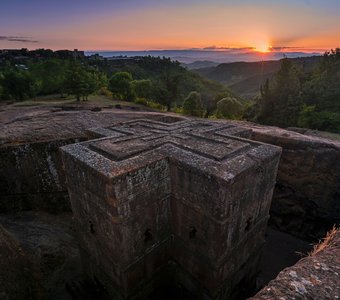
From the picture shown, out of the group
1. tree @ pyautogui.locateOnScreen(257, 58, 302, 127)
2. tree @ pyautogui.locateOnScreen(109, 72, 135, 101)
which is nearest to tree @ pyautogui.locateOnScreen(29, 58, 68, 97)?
tree @ pyautogui.locateOnScreen(109, 72, 135, 101)

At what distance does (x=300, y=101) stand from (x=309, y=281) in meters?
31.2

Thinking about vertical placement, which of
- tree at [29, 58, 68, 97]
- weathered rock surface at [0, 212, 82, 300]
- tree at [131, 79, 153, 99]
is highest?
tree at [29, 58, 68, 97]

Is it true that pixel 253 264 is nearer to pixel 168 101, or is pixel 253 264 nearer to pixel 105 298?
pixel 105 298

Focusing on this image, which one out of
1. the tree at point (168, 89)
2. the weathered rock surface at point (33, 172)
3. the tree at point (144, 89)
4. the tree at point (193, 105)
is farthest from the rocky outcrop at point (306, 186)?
the tree at point (144, 89)

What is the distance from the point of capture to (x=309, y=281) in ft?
12.2

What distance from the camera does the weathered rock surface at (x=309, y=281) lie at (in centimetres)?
351

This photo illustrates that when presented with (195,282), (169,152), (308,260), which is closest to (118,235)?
(169,152)

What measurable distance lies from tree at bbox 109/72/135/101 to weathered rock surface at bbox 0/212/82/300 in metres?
29.3

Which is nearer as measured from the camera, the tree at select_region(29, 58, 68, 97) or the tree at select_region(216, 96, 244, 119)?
the tree at select_region(216, 96, 244, 119)

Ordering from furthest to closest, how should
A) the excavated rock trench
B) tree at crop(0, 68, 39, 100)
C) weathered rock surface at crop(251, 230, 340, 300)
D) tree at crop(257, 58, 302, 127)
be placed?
1. tree at crop(0, 68, 39, 100)
2. tree at crop(257, 58, 302, 127)
3. the excavated rock trench
4. weathered rock surface at crop(251, 230, 340, 300)

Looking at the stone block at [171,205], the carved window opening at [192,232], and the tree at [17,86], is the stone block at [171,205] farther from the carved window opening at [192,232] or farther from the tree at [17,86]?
the tree at [17,86]

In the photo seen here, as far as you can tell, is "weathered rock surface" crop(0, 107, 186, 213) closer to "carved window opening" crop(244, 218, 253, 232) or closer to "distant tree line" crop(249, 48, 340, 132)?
"carved window opening" crop(244, 218, 253, 232)

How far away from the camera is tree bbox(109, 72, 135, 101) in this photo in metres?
40.6

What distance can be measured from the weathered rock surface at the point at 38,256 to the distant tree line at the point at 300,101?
2583 centimetres
